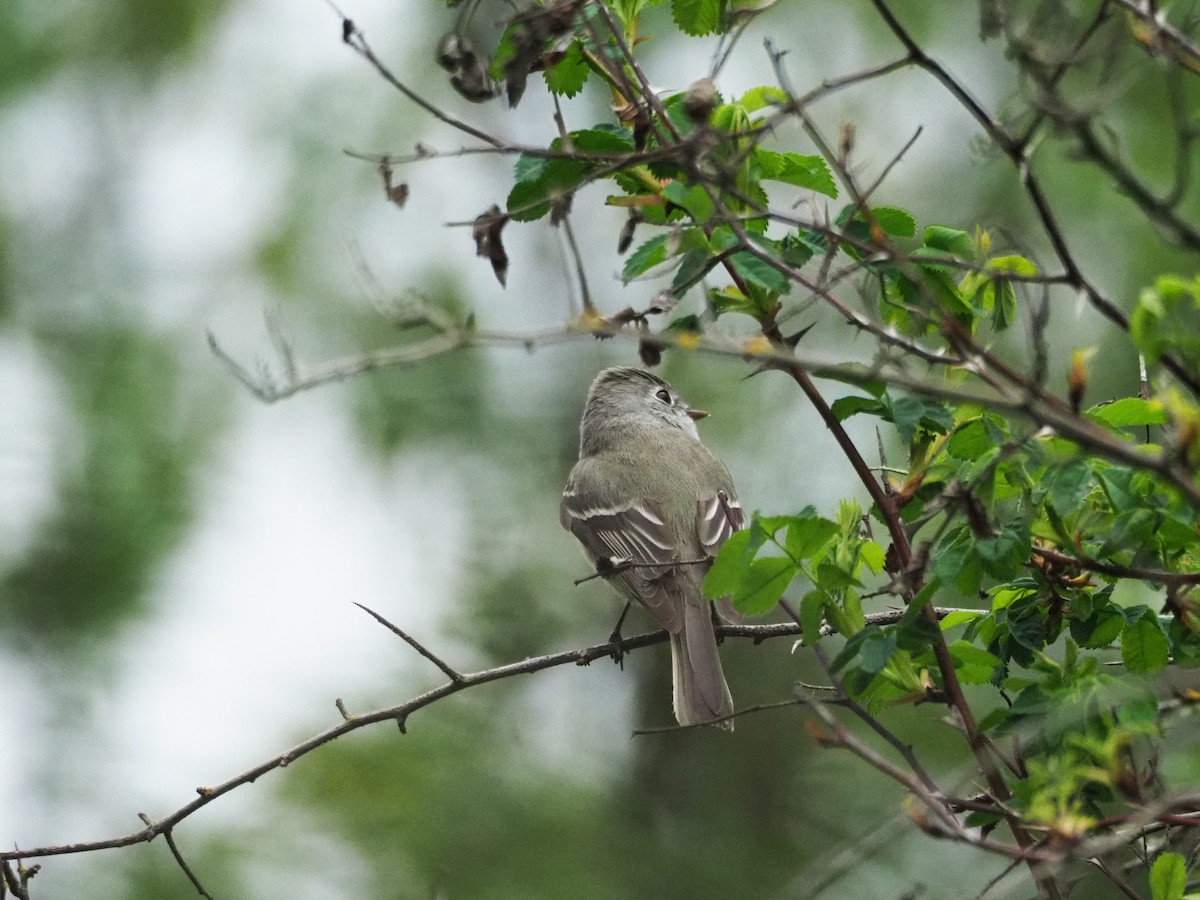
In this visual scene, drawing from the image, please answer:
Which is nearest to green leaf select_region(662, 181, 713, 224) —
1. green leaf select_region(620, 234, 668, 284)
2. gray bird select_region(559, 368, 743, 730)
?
green leaf select_region(620, 234, 668, 284)

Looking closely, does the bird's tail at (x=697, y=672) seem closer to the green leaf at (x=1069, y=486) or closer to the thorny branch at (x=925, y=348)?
the thorny branch at (x=925, y=348)

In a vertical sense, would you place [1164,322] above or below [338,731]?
above

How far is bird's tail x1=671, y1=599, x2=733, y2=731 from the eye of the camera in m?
4.98

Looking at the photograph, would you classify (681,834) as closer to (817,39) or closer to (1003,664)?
(1003,664)

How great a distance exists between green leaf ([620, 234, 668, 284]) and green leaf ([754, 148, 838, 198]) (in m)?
0.25

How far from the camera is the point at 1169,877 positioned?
2.24m

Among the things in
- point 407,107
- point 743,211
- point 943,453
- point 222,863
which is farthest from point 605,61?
point 407,107

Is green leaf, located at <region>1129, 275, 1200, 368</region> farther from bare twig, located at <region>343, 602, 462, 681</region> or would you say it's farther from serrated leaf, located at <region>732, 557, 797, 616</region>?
bare twig, located at <region>343, 602, 462, 681</region>

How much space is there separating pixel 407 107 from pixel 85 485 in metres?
2.94

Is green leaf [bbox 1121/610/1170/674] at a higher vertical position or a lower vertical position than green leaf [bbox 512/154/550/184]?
lower

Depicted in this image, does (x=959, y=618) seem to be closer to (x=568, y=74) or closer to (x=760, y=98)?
(x=760, y=98)

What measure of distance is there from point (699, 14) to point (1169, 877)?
179cm

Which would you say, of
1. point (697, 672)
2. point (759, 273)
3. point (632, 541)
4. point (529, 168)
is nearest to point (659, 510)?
point (632, 541)

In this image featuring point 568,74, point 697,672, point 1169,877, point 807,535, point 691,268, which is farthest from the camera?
point 697,672
